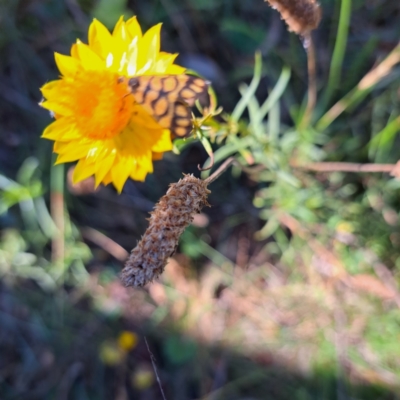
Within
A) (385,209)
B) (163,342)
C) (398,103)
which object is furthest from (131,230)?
(398,103)

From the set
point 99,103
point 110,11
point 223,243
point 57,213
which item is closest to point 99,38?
point 99,103

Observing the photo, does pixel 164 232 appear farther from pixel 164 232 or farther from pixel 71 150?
pixel 71 150

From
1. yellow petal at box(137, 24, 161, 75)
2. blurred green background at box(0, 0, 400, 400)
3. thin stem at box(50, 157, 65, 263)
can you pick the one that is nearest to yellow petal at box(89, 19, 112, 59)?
yellow petal at box(137, 24, 161, 75)

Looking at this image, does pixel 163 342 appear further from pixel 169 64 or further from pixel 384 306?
pixel 169 64

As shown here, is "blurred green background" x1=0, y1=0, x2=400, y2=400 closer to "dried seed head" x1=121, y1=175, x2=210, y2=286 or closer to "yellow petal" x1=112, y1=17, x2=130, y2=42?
"yellow petal" x1=112, y1=17, x2=130, y2=42

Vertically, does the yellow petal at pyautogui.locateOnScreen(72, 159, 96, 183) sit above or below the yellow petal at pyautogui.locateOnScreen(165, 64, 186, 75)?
below
